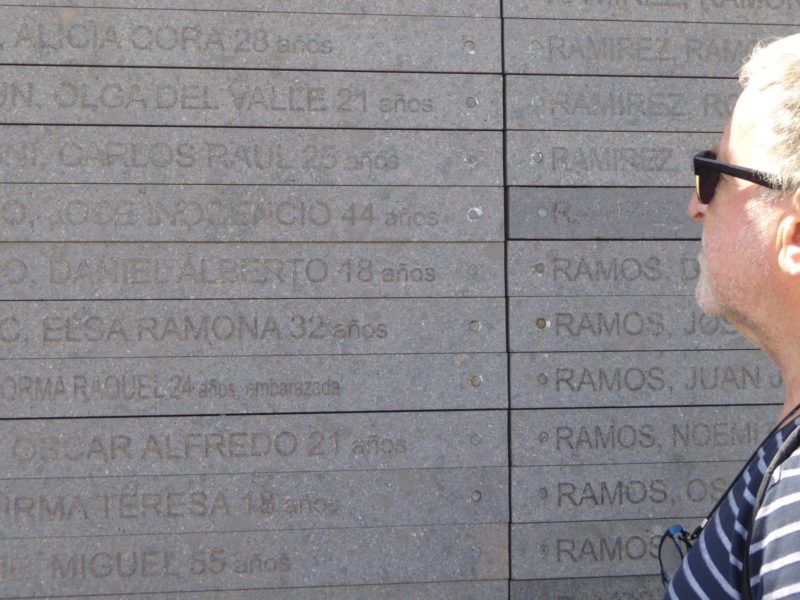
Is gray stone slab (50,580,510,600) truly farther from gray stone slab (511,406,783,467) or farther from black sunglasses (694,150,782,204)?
black sunglasses (694,150,782,204)

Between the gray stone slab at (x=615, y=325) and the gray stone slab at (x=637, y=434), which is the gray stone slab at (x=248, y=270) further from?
the gray stone slab at (x=637, y=434)

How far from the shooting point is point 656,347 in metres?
4.08

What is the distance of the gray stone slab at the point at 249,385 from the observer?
3.79 m

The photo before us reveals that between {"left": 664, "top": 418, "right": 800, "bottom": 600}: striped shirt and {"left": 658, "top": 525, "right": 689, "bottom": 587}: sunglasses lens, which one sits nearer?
{"left": 664, "top": 418, "right": 800, "bottom": 600}: striped shirt

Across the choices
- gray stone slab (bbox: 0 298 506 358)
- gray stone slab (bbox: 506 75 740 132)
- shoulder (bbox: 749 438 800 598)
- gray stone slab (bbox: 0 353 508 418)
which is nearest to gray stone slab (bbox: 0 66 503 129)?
gray stone slab (bbox: 506 75 740 132)

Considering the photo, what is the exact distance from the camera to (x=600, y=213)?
4086 millimetres

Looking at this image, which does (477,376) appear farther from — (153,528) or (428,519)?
(153,528)

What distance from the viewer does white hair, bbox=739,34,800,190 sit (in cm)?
165

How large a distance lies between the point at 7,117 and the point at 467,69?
1727 millimetres

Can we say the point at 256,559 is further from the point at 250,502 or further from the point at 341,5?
the point at 341,5

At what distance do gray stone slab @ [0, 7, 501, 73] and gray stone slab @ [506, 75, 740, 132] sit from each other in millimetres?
212

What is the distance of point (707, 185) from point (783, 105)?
0.84 feet

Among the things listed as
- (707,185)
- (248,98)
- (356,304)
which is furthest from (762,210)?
(248,98)

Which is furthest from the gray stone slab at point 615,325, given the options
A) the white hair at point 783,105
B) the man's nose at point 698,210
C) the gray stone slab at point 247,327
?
the white hair at point 783,105
